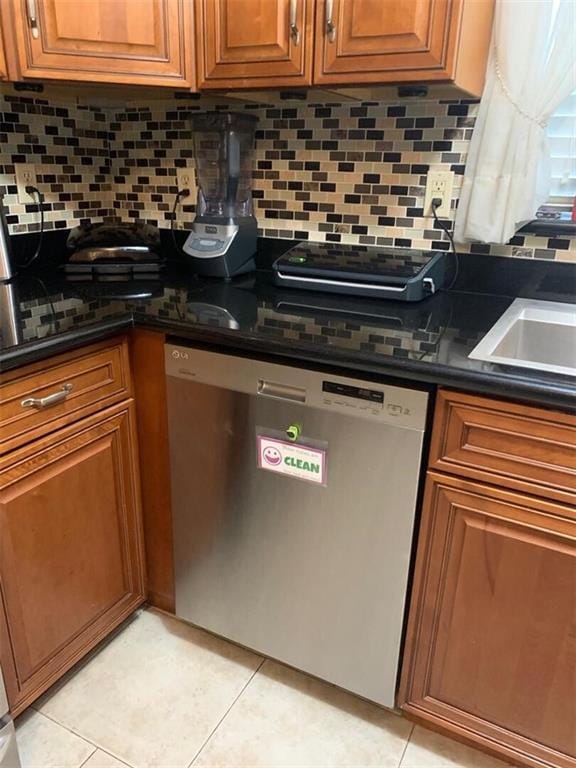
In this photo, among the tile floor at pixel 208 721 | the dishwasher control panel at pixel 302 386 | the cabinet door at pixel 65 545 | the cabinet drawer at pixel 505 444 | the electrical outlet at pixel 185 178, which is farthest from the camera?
the electrical outlet at pixel 185 178

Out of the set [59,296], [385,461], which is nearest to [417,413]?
[385,461]

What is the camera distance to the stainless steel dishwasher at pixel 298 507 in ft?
3.88

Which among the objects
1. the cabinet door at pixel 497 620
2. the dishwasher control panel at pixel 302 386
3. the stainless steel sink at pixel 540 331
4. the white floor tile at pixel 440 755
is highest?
the stainless steel sink at pixel 540 331

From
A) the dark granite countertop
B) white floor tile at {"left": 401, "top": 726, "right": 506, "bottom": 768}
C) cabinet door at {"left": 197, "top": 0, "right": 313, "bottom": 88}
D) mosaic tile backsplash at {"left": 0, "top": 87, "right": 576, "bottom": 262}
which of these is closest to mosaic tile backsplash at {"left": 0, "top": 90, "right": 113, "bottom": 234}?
mosaic tile backsplash at {"left": 0, "top": 87, "right": 576, "bottom": 262}

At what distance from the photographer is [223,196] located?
5.85ft

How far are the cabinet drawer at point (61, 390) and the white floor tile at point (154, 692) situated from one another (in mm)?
721

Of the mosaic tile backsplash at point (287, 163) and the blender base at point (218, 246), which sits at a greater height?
the mosaic tile backsplash at point (287, 163)

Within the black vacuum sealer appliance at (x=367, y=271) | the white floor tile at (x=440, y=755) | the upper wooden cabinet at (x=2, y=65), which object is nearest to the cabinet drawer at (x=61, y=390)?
the black vacuum sealer appliance at (x=367, y=271)

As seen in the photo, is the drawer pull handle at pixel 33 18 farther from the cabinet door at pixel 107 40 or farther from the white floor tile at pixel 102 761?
the white floor tile at pixel 102 761

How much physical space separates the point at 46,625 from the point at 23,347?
0.67m

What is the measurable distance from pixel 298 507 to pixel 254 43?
3.63 ft

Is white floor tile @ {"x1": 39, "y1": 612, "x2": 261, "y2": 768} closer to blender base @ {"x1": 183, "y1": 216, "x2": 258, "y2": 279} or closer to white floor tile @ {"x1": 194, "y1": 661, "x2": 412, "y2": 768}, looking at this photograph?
white floor tile @ {"x1": 194, "y1": 661, "x2": 412, "y2": 768}

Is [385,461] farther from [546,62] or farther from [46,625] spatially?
[546,62]

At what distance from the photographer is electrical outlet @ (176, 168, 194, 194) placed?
1925mm
